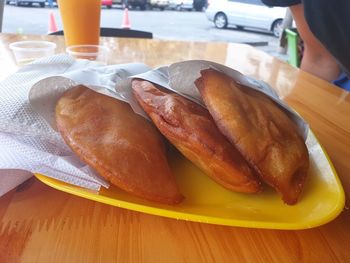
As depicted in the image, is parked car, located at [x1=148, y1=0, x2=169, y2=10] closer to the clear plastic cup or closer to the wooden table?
the clear plastic cup

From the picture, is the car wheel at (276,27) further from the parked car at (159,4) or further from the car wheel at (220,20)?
the parked car at (159,4)

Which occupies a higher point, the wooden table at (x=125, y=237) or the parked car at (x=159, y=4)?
the wooden table at (x=125, y=237)

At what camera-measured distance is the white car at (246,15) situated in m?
A: 8.21

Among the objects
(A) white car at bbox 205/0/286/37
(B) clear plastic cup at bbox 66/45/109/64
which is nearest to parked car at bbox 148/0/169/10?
(A) white car at bbox 205/0/286/37

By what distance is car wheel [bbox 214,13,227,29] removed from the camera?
8.88 meters

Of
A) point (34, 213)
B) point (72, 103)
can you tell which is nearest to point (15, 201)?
point (34, 213)

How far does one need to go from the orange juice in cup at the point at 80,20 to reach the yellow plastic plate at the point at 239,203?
0.95 m

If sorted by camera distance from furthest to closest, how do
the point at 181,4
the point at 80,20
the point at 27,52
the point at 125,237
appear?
the point at 181,4 → the point at 80,20 → the point at 27,52 → the point at 125,237

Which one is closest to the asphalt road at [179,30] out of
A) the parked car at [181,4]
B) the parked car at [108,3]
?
the parked car at [108,3]

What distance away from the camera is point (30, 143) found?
1.59 ft

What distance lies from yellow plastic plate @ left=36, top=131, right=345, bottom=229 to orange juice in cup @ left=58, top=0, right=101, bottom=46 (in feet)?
3.11

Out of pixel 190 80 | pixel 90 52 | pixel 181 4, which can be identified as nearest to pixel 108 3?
pixel 181 4

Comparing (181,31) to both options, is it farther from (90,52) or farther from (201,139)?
(201,139)

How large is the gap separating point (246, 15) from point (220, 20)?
74 cm
